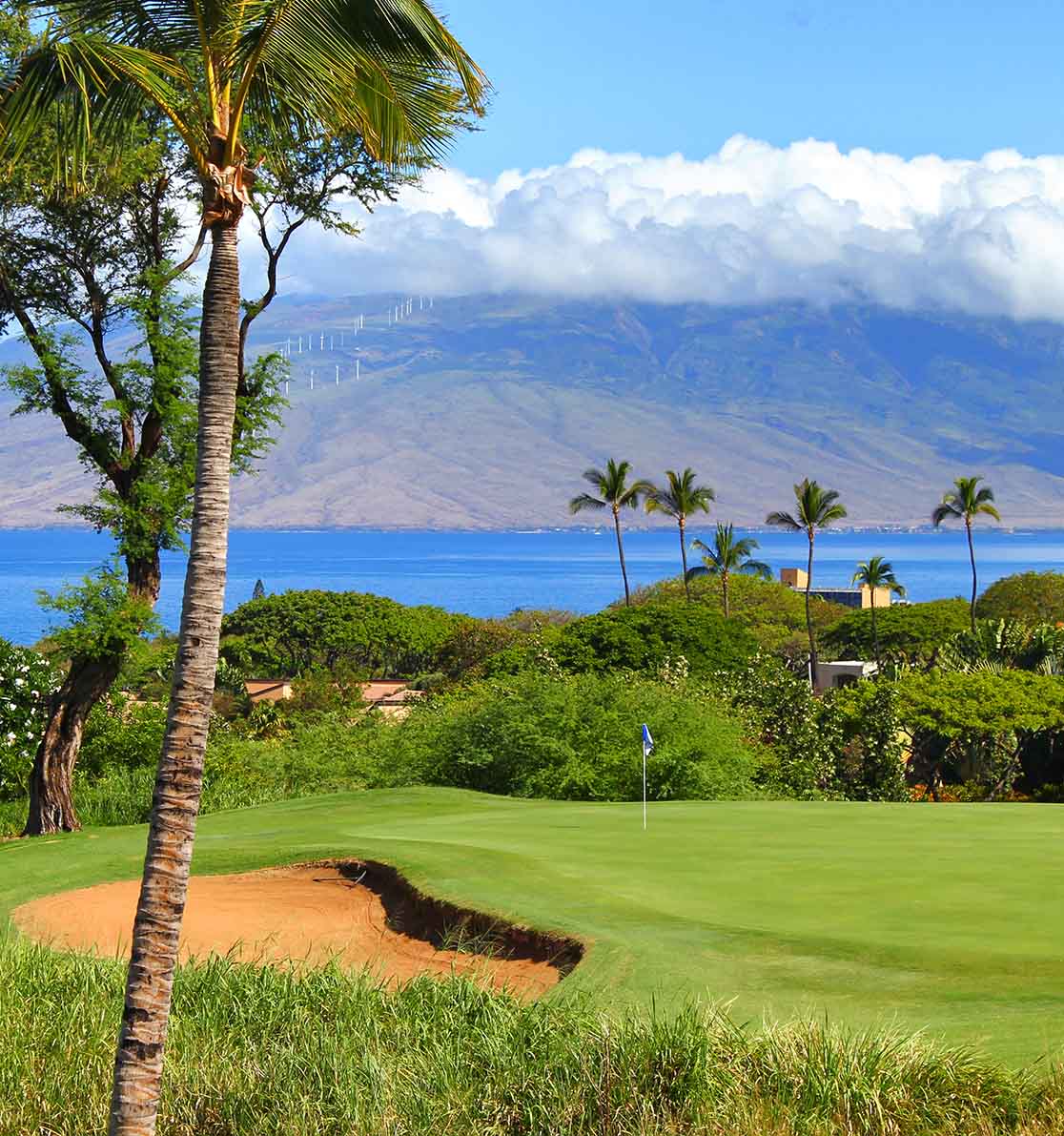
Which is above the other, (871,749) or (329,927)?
(329,927)

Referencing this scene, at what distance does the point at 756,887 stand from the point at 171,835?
5891 millimetres

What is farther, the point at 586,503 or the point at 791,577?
the point at 791,577

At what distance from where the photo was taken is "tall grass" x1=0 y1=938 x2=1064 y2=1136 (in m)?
6.98

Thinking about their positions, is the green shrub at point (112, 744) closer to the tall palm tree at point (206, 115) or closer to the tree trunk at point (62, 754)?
the tree trunk at point (62, 754)

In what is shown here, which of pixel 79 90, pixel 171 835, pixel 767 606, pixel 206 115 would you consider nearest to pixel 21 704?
pixel 79 90

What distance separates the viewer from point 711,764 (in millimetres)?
24750

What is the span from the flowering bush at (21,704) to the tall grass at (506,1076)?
1591 centimetres

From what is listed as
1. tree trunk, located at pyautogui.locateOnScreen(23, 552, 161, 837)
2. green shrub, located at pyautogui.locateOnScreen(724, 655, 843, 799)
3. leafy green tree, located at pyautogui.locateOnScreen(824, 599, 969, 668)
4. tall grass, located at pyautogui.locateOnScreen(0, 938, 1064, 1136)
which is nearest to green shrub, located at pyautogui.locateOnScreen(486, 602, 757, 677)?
green shrub, located at pyautogui.locateOnScreen(724, 655, 843, 799)

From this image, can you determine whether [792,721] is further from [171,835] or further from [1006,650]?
[171,835]

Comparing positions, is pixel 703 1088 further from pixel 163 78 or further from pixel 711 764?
pixel 711 764

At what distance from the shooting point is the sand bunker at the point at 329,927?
10336mm

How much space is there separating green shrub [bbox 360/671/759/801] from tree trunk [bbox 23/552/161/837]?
716cm

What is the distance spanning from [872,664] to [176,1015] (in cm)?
6868

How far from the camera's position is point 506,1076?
24.5ft
